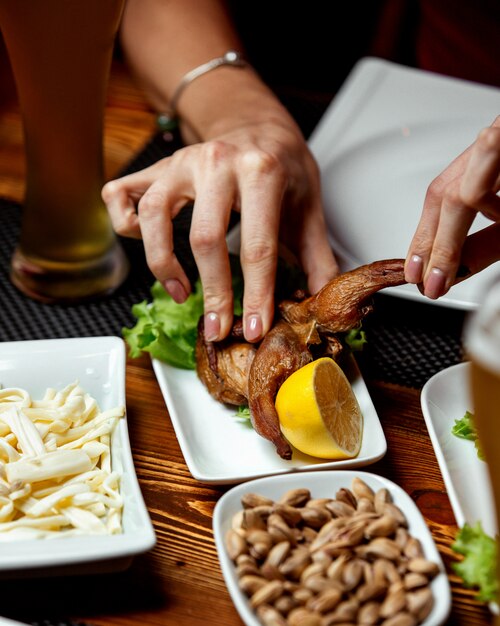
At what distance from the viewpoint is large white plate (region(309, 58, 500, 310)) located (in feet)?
6.29

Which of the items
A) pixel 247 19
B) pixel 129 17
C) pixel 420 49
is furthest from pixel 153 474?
pixel 247 19

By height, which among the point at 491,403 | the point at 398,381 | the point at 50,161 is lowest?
the point at 398,381

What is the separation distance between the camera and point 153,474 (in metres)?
1.42

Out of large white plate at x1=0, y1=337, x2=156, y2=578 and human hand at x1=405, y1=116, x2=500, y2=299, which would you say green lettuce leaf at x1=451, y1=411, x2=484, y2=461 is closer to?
human hand at x1=405, y1=116, x2=500, y2=299

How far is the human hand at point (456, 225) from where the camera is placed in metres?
1.20

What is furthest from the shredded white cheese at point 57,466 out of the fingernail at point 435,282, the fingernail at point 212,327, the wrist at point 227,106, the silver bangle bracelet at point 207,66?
the silver bangle bracelet at point 207,66

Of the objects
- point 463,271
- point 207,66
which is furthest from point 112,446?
Result: point 207,66

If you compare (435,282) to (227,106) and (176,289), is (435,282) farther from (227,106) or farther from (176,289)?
(227,106)

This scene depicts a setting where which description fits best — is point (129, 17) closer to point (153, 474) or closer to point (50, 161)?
point (50, 161)

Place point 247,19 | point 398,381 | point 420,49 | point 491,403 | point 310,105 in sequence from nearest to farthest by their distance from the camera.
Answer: point 491,403
point 398,381
point 310,105
point 420,49
point 247,19

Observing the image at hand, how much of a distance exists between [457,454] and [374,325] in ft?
1.60

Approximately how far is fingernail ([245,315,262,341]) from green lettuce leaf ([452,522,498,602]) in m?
0.54

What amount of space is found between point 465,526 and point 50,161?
43.4 inches

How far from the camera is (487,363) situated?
826 mm
